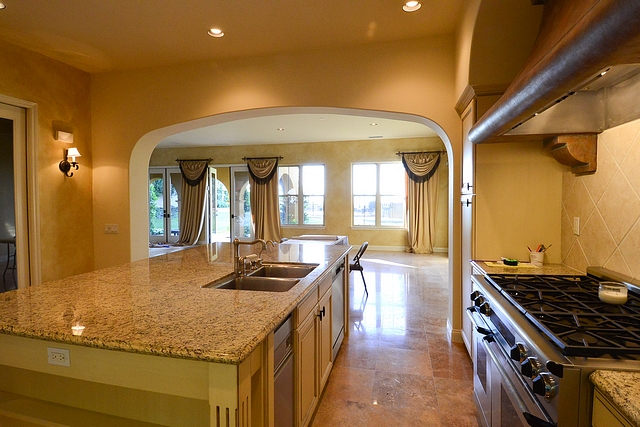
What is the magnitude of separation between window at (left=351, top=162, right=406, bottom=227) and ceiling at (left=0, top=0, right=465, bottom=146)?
5.63 m

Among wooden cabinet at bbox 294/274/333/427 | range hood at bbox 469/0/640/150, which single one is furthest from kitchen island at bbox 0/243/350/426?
range hood at bbox 469/0/640/150

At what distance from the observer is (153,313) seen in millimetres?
1285

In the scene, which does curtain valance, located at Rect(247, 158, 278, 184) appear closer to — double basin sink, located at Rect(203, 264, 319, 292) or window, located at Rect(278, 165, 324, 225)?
window, located at Rect(278, 165, 324, 225)

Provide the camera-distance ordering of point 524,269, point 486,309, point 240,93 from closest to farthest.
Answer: point 486,309
point 524,269
point 240,93

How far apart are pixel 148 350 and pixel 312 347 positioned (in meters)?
1.06

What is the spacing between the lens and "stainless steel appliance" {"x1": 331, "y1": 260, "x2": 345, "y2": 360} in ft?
8.43

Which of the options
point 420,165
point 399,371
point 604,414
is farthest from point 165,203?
point 604,414

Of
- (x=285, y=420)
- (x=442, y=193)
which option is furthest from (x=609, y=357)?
(x=442, y=193)

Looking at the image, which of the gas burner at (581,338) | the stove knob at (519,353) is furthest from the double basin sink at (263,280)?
the gas burner at (581,338)

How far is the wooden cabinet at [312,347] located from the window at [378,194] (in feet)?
21.5

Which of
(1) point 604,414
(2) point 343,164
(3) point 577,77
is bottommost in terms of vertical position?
(1) point 604,414

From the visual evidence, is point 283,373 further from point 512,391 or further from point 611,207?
point 611,207

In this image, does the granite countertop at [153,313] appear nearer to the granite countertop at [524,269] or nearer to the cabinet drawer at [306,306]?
the cabinet drawer at [306,306]

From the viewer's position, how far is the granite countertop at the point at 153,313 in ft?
3.36
